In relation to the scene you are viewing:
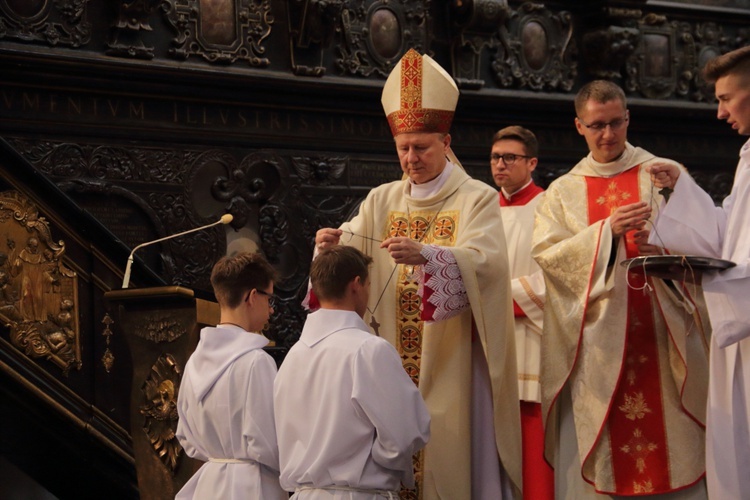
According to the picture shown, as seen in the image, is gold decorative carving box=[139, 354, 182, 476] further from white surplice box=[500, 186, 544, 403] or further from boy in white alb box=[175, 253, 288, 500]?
white surplice box=[500, 186, 544, 403]

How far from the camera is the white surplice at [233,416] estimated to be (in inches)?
168

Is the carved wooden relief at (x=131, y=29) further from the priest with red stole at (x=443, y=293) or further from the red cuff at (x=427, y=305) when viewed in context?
the red cuff at (x=427, y=305)

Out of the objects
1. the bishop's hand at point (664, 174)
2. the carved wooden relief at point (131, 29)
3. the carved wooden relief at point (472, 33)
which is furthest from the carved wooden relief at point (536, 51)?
the bishop's hand at point (664, 174)

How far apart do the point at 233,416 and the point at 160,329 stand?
1.01 meters

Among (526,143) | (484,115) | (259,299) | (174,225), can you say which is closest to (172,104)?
(174,225)

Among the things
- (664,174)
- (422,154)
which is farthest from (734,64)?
(422,154)

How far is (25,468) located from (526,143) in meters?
3.27

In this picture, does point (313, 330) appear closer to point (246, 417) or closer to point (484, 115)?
point (246, 417)

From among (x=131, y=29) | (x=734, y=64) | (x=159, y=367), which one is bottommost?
(x=159, y=367)

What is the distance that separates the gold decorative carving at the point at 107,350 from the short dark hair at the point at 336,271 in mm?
2579

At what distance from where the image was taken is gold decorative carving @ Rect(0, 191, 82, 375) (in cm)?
626

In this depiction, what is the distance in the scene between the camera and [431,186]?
529 cm

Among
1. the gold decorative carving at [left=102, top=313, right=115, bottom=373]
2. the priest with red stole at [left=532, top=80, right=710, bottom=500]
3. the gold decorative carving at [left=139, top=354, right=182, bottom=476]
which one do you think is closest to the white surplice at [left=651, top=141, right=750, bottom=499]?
the priest with red stole at [left=532, top=80, right=710, bottom=500]

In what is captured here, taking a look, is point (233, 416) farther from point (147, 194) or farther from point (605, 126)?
point (147, 194)
